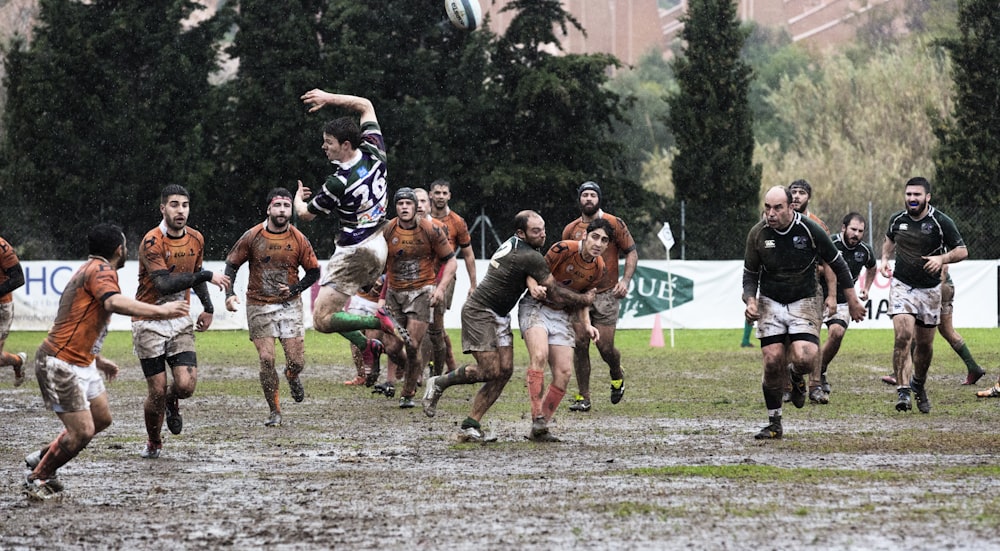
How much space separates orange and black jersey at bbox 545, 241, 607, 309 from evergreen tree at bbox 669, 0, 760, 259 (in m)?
26.4

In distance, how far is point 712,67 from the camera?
3838 cm

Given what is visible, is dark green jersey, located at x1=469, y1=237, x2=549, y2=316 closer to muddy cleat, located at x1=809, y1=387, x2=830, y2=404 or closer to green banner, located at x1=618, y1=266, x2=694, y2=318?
muddy cleat, located at x1=809, y1=387, x2=830, y2=404

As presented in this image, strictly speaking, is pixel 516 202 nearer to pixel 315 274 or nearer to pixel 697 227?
pixel 697 227

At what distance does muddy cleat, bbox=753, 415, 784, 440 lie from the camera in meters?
10.8

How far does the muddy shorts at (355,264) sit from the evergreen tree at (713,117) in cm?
2630

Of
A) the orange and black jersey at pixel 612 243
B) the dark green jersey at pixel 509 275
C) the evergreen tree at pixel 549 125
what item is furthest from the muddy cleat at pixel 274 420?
the evergreen tree at pixel 549 125

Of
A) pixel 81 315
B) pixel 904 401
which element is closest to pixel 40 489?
pixel 81 315

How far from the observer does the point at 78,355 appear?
833cm

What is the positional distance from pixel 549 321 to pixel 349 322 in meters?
2.05

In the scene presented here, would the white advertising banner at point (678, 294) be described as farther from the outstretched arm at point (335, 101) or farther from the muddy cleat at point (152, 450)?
the muddy cleat at point (152, 450)

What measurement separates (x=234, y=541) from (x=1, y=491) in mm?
2546

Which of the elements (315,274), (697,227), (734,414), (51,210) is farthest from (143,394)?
(51,210)

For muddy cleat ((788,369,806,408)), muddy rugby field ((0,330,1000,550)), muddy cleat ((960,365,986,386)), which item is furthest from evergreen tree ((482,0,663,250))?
muddy cleat ((788,369,806,408))

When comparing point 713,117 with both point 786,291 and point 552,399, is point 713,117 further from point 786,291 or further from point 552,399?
point 552,399
